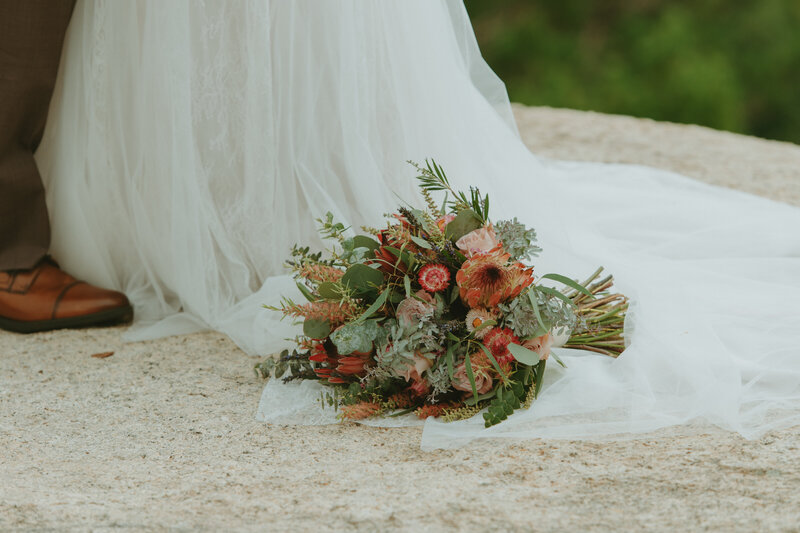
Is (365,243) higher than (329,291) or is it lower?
higher

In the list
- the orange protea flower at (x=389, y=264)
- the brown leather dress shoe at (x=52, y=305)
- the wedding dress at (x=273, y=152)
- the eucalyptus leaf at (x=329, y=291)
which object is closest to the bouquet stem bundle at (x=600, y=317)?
the wedding dress at (x=273, y=152)

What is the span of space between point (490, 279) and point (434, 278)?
0.11 meters

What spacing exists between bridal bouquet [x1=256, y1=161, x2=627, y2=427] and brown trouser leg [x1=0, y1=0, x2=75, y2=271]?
0.99m

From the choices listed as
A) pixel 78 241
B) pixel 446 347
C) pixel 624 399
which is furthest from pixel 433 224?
pixel 78 241

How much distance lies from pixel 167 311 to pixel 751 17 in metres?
10.7

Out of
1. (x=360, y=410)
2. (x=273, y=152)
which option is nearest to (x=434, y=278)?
(x=360, y=410)

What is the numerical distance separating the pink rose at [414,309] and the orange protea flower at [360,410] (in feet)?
0.62

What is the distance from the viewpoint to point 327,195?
7.30ft

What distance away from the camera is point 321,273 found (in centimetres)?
181

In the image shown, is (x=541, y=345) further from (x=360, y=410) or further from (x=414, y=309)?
(x=360, y=410)

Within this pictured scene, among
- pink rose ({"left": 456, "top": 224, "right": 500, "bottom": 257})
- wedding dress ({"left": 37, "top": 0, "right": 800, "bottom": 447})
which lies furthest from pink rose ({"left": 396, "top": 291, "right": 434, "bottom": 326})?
wedding dress ({"left": 37, "top": 0, "right": 800, "bottom": 447})

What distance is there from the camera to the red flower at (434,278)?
168cm

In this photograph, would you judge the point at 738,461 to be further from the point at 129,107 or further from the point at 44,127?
the point at 44,127

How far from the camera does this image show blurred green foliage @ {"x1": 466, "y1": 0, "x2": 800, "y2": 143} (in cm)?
1021
